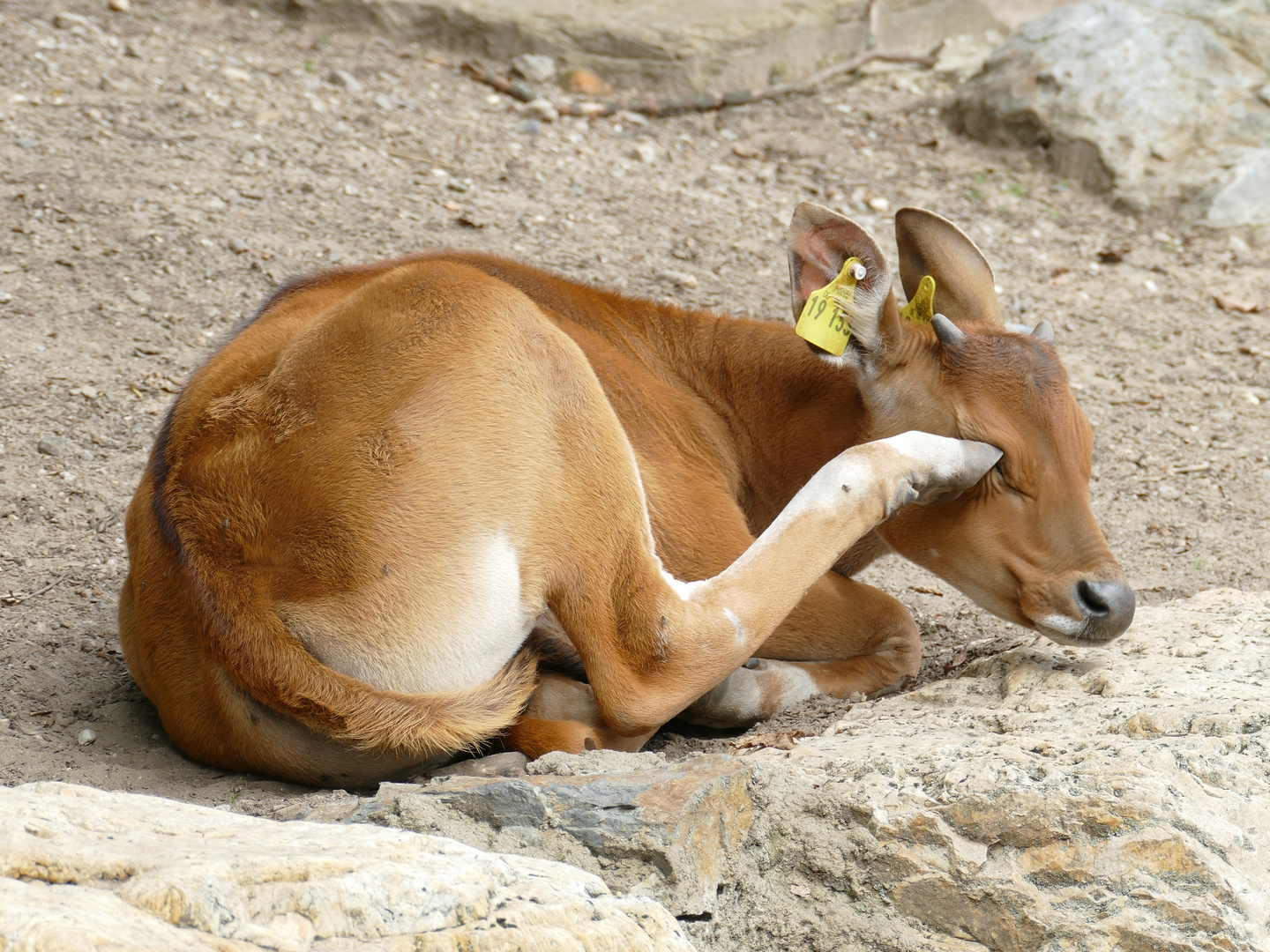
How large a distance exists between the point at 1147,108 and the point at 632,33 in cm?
377

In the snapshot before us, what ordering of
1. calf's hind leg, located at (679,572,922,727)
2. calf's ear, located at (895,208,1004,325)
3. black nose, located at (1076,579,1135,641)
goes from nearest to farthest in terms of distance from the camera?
1. black nose, located at (1076,579,1135,641)
2. calf's hind leg, located at (679,572,922,727)
3. calf's ear, located at (895,208,1004,325)

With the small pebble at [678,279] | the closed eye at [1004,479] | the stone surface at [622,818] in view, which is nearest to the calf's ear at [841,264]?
the closed eye at [1004,479]

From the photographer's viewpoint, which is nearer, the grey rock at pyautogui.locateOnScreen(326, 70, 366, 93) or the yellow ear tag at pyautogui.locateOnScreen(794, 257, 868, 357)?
the yellow ear tag at pyautogui.locateOnScreen(794, 257, 868, 357)

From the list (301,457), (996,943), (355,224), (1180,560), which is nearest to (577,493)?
(301,457)

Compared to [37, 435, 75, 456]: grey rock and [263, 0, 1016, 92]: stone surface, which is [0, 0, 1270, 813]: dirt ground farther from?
[263, 0, 1016, 92]: stone surface

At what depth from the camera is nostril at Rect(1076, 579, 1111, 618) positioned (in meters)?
3.50

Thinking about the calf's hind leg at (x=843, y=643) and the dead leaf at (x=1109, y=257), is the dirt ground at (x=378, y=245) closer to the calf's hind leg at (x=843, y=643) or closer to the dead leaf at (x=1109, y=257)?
the dead leaf at (x=1109, y=257)

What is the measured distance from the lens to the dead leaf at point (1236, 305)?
7688 millimetres

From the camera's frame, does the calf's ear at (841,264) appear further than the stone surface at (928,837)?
Yes

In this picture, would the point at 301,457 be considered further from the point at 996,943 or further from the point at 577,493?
the point at 996,943

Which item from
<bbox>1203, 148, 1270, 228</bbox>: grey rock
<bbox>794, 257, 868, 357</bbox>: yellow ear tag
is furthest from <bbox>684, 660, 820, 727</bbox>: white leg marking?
<bbox>1203, 148, 1270, 228</bbox>: grey rock

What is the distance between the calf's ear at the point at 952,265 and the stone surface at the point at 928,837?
6.24 ft

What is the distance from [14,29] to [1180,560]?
7.39 m

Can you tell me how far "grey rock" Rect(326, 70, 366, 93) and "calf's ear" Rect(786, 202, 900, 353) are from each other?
5.29 metres
